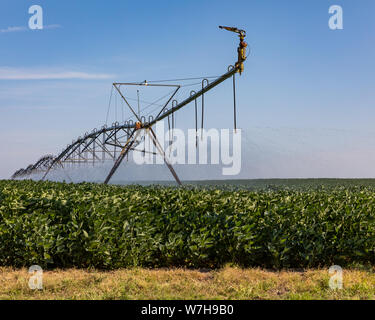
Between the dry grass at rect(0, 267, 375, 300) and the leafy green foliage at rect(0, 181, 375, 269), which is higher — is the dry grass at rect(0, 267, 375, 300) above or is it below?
below

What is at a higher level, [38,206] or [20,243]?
[38,206]

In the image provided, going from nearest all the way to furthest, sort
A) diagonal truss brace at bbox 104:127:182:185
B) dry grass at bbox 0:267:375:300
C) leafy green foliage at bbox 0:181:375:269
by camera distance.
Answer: dry grass at bbox 0:267:375:300 → leafy green foliage at bbox 0:181:375:269 → diagonal truss brace at bbox 104:127:182:185

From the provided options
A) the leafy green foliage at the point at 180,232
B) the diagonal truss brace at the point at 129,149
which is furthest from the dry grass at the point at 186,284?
the diagonal truss brace at the point at 129,149

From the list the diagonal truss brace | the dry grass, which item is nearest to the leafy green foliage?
the dry grass

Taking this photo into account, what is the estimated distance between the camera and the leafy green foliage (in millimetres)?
8648

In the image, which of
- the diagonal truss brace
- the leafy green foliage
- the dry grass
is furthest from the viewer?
the diagonal truss brace

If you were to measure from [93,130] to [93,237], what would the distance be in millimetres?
29234

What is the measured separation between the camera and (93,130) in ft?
120

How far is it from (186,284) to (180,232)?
1.42 m

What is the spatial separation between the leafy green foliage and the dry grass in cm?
38

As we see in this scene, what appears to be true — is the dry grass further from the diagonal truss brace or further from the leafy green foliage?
the diagonal truss brace
